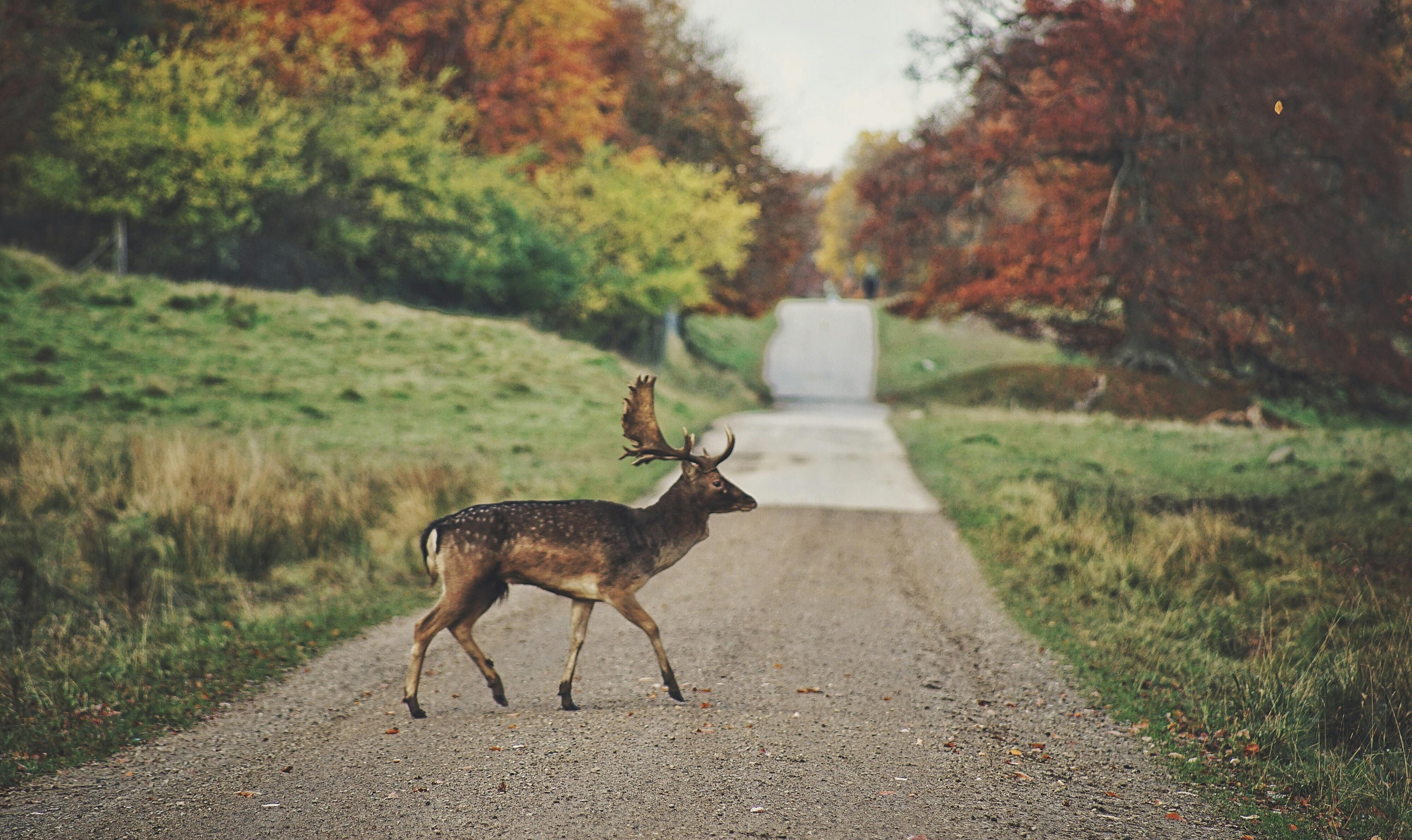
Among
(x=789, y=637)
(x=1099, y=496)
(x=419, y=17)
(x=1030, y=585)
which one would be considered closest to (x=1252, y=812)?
(x=789, y=637)

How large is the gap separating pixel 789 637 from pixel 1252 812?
3.99 metres

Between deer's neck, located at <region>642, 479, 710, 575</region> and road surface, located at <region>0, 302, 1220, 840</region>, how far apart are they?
3.77ft

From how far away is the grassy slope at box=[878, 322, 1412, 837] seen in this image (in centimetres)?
606

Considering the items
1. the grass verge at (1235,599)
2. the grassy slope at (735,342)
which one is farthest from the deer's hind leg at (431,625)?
the grassy slope at (735,342)

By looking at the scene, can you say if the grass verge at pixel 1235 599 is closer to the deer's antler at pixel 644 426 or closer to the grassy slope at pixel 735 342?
the deer's antler at pixel 644 426

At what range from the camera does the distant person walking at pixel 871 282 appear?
254ft

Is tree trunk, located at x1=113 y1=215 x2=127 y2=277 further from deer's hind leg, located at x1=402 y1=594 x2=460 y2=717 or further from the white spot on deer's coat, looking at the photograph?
the white spot on deer's coat

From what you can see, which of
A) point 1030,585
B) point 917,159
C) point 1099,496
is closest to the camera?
point 1030,585

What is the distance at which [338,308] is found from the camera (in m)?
26.8

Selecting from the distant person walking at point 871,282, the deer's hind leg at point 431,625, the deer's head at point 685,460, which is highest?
the distant person walking at point 871,282

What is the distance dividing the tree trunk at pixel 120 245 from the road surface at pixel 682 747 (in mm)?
20371

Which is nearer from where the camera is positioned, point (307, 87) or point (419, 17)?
point (307, 87)

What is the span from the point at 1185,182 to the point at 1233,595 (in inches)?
642

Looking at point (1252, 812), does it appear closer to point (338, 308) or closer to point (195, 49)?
point (338, 308)
